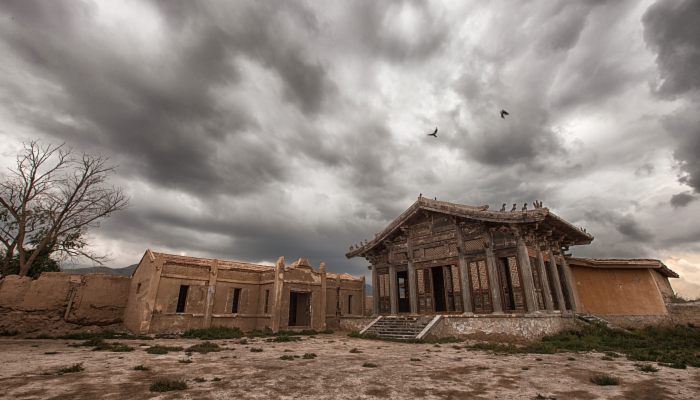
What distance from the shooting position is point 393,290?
22047 millimetres

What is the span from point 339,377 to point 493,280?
42.4ft

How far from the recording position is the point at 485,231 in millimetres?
18500

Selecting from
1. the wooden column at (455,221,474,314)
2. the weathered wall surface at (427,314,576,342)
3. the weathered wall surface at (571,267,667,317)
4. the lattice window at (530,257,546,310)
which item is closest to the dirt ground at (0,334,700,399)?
the weathered wall surface at (427,314,576,342)

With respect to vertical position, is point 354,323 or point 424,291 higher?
point 424,291

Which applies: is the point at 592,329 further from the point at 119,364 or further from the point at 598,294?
the point at 119,364

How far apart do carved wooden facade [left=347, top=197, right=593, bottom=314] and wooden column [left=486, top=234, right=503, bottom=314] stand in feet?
0.17

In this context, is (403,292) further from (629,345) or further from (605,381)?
(605,381)

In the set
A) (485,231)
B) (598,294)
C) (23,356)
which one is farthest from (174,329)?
(598,294)

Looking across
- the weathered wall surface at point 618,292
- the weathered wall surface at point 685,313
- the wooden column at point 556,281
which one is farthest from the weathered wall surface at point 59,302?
the weathered wall surface at point 685,313

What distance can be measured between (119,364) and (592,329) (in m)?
19.6

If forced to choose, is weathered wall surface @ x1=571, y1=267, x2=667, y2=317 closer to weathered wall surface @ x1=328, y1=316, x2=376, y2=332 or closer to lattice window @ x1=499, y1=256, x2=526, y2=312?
lattice window @ x1=499, y1=256, x2=526, y2=312

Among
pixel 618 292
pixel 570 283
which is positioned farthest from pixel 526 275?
pixel 618 292

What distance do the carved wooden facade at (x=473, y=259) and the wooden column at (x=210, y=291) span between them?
10143 mm

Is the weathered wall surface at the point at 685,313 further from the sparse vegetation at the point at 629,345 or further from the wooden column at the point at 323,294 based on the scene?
the wooden column at the point at 323,294
